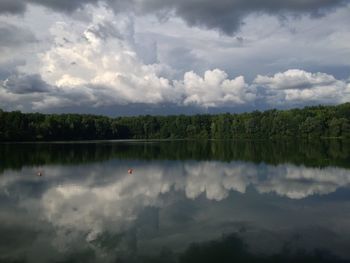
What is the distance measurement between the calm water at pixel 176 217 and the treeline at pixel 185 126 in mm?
86121

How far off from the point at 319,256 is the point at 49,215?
13.8m

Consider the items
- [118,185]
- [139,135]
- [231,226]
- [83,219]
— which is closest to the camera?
[231,226]

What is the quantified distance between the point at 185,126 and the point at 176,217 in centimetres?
14779

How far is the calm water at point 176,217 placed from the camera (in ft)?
48.9

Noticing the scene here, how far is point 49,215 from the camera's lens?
21281 mm

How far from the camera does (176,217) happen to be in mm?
20547

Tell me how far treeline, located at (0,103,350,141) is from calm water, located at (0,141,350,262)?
283 feet

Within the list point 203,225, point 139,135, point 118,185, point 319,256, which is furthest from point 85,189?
point 139,135

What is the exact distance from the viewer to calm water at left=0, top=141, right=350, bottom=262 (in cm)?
1489

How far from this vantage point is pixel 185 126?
168 metres

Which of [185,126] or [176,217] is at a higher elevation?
[176,217]

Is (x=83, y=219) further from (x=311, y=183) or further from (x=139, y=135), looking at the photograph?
(x=139, y=135)

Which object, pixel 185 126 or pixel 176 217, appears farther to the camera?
pixel 185 126

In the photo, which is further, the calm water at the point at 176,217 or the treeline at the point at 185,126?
the treeline at the point at 185,126
